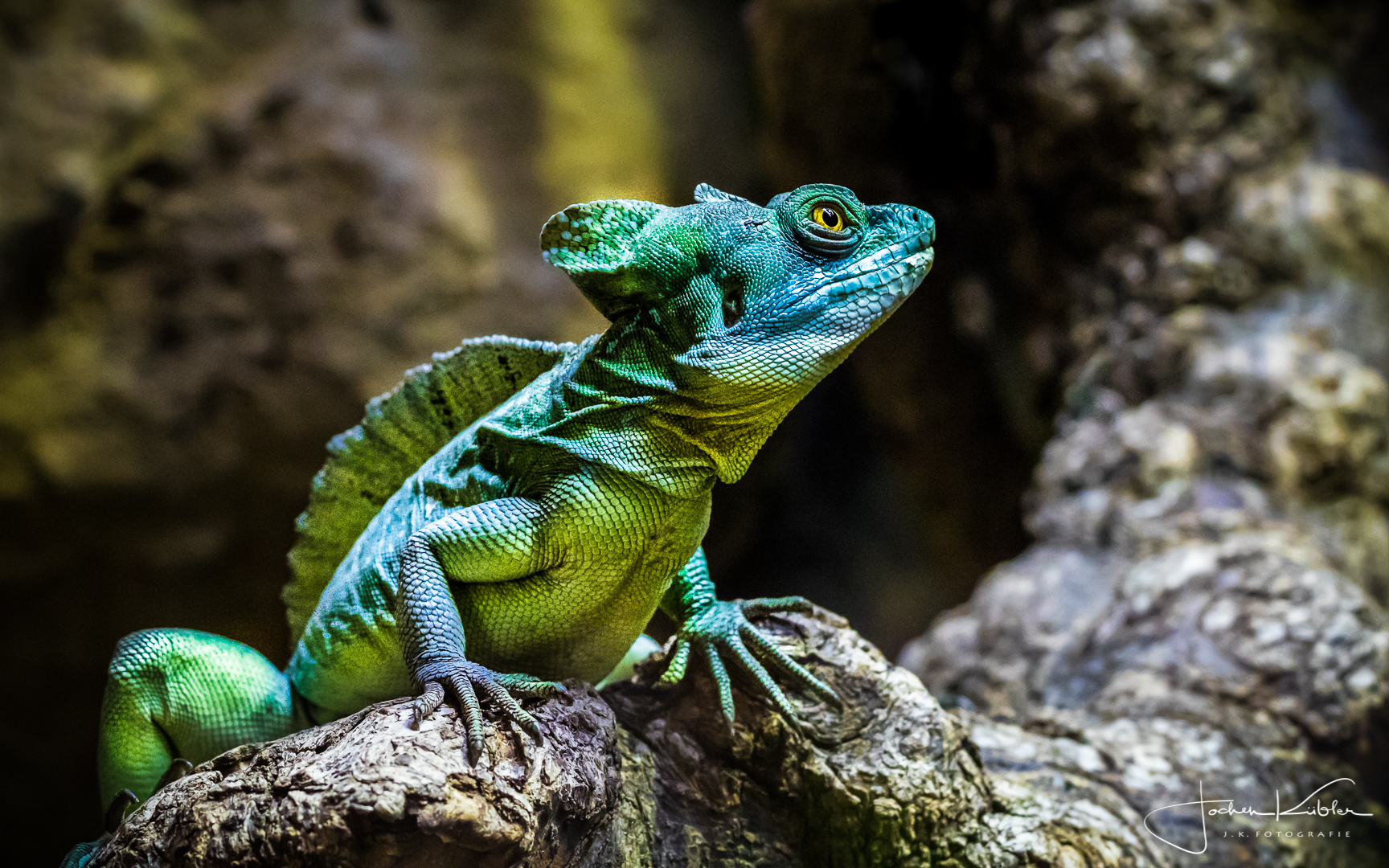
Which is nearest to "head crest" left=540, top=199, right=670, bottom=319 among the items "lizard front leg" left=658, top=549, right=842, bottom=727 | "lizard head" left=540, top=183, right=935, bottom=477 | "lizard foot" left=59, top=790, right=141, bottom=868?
"lizard head" left=540, top=183, right=935, bottom=477

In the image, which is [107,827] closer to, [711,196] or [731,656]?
[731,656]

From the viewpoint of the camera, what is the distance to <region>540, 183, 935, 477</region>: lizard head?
7.41 feet

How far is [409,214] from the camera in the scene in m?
5.64

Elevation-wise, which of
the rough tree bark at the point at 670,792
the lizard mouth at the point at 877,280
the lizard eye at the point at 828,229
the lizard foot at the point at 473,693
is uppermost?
the lizard eye at the point at 828,229

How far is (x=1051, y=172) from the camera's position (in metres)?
5.80

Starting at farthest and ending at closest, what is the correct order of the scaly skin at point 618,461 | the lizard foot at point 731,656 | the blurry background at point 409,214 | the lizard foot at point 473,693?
1. the blurry background at point 409,214
2. the lizard foot at point 731,656
3. the scaly skin at point 618,461
4. the lizard foot at point 473,693

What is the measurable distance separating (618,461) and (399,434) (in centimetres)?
89

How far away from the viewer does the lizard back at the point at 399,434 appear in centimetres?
275

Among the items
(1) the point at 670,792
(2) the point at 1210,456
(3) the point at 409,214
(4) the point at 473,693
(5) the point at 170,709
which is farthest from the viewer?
(3) the point at 409,214

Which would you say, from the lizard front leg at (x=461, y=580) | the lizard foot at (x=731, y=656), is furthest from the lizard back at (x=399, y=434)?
the lizard foot at (x=731, y=656)

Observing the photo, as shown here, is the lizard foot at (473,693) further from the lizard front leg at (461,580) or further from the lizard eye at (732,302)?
the lizard eye at (732,302)

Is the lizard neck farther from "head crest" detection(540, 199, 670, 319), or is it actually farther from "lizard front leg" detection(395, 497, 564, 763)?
"lizard front leg" detection(395, 497, 564, 763)

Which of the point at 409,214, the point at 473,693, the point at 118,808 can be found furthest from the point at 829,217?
the point at 409,214

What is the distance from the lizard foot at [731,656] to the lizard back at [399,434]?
2.84 feet
